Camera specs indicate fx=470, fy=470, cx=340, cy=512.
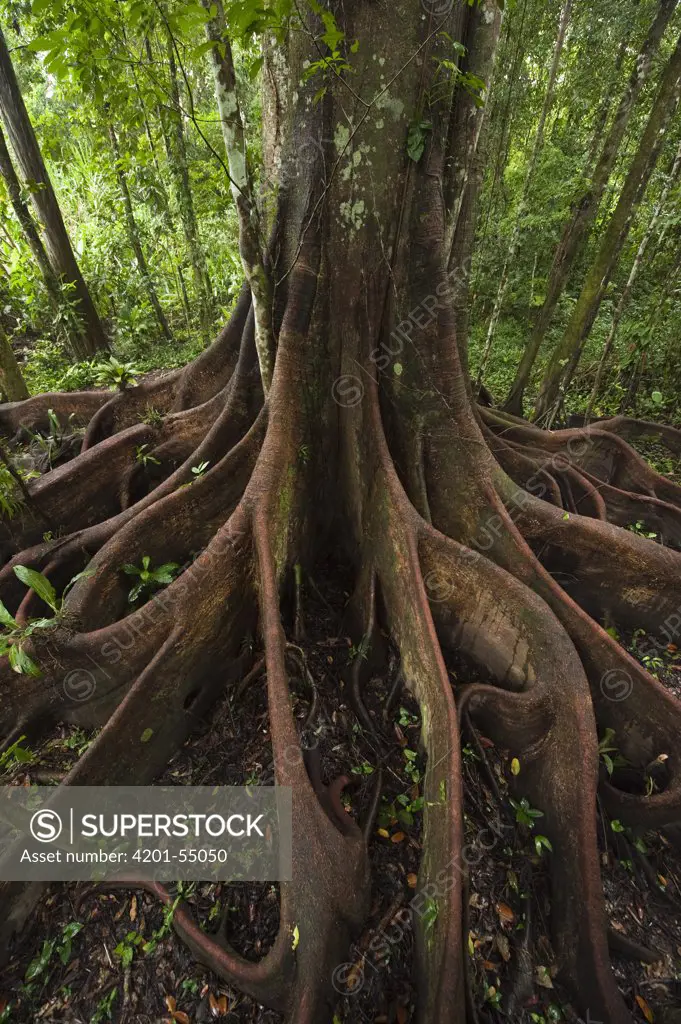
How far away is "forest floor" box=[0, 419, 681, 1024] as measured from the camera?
2.36 m

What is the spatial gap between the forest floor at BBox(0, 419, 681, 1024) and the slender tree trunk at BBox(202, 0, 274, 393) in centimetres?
265

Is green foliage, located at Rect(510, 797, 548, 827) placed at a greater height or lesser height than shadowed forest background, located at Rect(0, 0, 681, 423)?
lesser

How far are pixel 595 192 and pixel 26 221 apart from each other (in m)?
8.03

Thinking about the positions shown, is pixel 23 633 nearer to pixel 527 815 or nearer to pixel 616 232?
pixel 527 815

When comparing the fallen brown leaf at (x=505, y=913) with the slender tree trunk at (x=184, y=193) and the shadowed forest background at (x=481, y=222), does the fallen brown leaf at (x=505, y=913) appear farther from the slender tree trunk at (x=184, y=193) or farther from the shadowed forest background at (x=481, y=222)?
the slender tree trunk at (x=184, y=193)

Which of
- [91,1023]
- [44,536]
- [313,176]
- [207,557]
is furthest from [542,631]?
[44,536]

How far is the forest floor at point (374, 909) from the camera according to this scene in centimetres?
236

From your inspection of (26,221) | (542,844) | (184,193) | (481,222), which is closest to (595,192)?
(184,193)

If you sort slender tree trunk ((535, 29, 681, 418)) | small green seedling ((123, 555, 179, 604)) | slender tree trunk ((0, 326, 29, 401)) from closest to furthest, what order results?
1. small green seedling ((123, 555, 179, 604))
2. slender tree trunk ((535, 29, 681, 418))
3. slender tree trunk ((0, 326, 29, 401))

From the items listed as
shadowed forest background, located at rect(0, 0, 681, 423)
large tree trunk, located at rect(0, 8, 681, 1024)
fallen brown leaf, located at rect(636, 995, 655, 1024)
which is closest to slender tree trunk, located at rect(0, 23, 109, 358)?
shadowed forest background, located at rect(0, 0, 681, 423)

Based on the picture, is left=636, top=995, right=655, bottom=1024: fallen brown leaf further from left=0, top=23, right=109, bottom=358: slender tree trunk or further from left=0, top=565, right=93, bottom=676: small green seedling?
left=0, top=23, right=109, bottom=358: slender tree trunk

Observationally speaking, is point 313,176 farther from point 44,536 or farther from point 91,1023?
point 91,1023

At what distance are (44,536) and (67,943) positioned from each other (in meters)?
2.98

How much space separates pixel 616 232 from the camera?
5.78 metres
